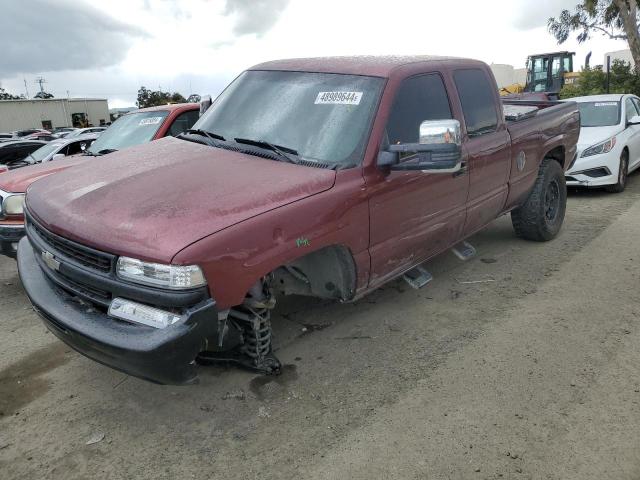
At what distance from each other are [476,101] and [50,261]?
139 inches

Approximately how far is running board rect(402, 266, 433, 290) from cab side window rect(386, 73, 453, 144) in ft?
4.25

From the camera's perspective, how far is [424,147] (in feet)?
10.7

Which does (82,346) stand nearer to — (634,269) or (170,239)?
(170,239)

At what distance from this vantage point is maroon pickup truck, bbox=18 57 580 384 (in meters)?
2.59

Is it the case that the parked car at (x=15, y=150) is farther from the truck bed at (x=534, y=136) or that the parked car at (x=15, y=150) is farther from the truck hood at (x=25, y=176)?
the truck bed at (x=534, y=136)

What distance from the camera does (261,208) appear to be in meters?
2.85

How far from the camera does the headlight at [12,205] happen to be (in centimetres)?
495

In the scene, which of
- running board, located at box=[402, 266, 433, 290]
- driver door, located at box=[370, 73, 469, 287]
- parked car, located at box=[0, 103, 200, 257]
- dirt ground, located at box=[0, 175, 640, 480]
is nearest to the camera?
dirt ground, located at box=[0, 175, 640, 480]

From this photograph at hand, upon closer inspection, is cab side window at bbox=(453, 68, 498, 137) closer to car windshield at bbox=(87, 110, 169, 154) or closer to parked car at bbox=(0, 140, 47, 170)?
car windshield at bbox=(87, 110, 169, 154)

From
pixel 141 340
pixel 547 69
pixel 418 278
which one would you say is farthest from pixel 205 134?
pixel 547 69

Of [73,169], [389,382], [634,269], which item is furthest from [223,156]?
[634,269]

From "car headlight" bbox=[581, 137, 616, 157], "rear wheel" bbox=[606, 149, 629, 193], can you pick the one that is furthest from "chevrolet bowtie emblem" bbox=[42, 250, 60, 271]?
"rear wheel" bbox=[606, 149, 629, 193]

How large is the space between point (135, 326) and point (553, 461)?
214 centimetres

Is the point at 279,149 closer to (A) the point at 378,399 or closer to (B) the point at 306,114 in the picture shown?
(B) the point at 306,114
